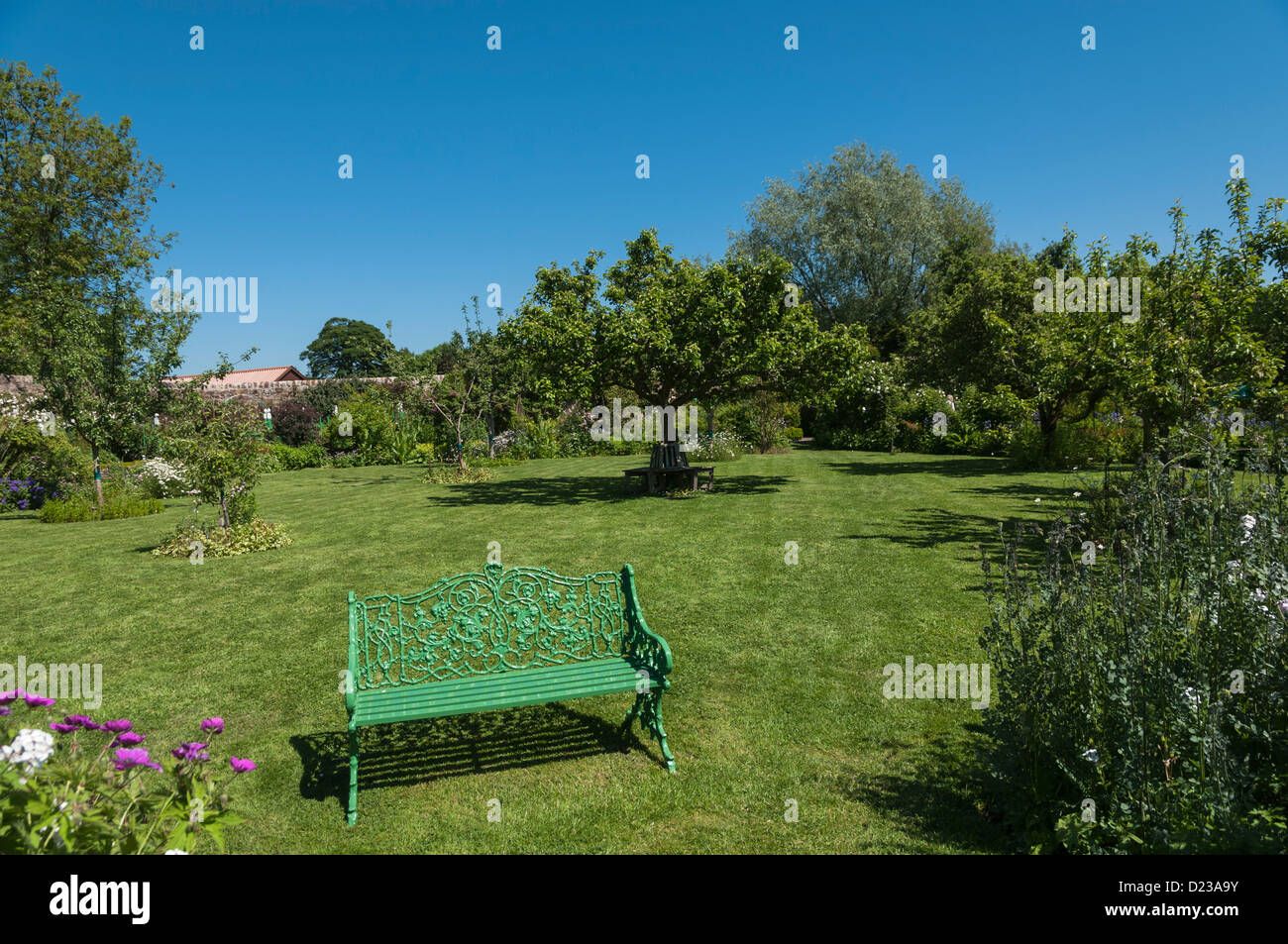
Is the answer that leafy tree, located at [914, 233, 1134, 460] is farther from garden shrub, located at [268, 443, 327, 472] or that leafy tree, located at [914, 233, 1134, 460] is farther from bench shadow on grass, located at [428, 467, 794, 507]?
garden shrub, located at [268, 443, 327, 472]

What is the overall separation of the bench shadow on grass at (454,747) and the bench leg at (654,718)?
0.38ft

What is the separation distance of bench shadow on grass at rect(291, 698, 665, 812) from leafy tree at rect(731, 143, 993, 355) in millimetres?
35075

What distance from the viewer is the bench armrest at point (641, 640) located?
14.5 feet

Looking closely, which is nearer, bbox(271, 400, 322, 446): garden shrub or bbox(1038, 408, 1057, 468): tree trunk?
bbox(1038, 408, 1057, 468): tree trunk

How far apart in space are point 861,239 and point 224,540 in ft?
110

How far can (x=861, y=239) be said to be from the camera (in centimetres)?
3656

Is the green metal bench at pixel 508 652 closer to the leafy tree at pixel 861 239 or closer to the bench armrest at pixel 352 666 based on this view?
the bench armrest at pixel 352 666

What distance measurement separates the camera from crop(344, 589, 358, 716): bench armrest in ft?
13.1

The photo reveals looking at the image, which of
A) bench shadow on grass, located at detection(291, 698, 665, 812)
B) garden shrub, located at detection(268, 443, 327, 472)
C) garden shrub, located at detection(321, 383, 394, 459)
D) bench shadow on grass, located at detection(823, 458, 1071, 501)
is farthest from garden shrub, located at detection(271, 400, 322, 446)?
bench shadow on grass, located at detection(291, 698, 665, 812)

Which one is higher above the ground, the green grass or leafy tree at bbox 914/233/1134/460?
leafy tree at bbox 914/233/1134/460

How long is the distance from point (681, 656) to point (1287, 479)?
4.66m

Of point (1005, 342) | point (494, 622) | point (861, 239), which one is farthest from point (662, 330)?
point (861, 239)

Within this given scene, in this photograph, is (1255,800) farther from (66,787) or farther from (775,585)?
(775,585)

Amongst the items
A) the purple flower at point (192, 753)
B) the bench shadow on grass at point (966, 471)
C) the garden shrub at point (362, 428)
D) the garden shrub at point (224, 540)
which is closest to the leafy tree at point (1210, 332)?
the bench shadow on grass at point (966, 471)
